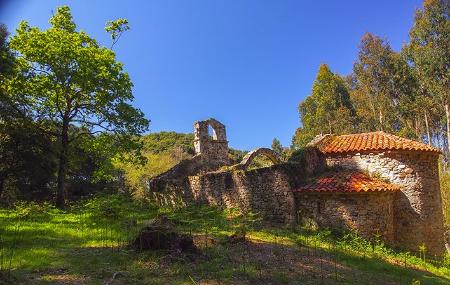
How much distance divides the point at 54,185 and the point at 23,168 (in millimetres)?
4742

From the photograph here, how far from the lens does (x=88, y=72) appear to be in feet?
54.7

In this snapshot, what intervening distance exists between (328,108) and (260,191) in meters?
32.7

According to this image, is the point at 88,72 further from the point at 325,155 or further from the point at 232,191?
the point at 325,155

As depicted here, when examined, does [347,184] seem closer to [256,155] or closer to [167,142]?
[256,155]

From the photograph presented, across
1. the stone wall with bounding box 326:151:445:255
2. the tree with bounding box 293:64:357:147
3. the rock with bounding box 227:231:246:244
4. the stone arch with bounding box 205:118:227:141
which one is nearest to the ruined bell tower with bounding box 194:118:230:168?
the stone arch with bounding box 205:118:227:141

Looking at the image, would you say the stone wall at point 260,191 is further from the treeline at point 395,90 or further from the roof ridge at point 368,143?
the treeline at point 395,90

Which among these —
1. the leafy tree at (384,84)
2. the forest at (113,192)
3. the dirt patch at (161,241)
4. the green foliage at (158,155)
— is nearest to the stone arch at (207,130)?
the forest at (113,192)

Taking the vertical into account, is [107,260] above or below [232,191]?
below

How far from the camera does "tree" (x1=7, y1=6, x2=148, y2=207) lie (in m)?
16.8

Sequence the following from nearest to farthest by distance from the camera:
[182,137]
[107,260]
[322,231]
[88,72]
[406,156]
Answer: [107,260] → [322,231] → [406,156] → [88,72] → [182,137]

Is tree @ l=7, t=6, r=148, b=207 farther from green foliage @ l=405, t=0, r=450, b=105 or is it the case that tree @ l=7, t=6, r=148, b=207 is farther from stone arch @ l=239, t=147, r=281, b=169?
green foliage @ l=405, t=0, r=450, b=105

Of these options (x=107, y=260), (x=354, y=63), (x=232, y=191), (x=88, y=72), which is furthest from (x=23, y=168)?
(x=354, y=63)

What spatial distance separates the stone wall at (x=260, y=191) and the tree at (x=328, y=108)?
29329 mm

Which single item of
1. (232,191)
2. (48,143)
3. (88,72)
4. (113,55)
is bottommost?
(232,191)
